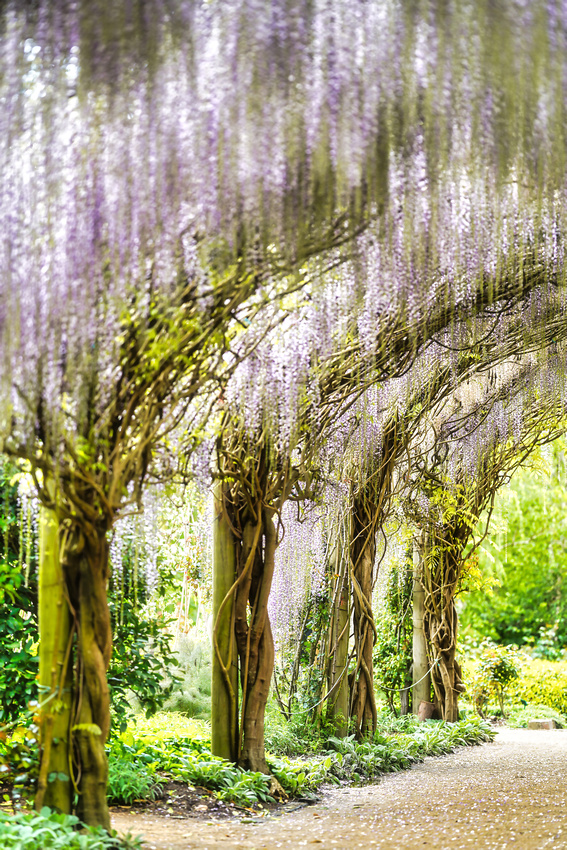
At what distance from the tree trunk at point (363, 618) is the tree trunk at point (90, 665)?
9.25ft

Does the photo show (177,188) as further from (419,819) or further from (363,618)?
(363,618)

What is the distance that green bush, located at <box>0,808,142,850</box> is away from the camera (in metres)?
2.10

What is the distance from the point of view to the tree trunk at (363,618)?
5102 millimetres

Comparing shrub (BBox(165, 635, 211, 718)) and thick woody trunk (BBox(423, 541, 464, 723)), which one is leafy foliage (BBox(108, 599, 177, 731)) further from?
thick woody trunk (BBox(423, 541, 464, 723))

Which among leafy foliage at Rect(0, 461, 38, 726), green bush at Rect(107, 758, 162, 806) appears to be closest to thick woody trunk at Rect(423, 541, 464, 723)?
green bush at Rect(107, 758, 162, 806)

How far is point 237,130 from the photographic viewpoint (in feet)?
7.45

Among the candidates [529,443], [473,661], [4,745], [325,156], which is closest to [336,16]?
[325,156]

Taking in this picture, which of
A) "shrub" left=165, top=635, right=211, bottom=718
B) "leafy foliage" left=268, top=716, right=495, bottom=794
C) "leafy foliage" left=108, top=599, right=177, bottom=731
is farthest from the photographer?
"shrub" left=165, top=635, right=211, bottom=718

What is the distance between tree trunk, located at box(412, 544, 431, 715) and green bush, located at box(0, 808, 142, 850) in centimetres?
447

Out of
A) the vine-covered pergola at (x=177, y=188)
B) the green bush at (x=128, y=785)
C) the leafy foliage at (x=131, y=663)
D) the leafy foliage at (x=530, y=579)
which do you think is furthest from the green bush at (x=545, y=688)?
the vine-covered pergola at (x=177, y=188)

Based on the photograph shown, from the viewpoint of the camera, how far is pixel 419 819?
3.29 m

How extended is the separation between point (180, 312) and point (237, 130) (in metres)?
0.56

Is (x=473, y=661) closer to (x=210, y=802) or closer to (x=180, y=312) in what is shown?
(x=210, y=802)

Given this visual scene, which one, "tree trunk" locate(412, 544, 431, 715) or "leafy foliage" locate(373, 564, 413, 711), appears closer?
"tree trunk" locate(412, 544, 431, 715)
